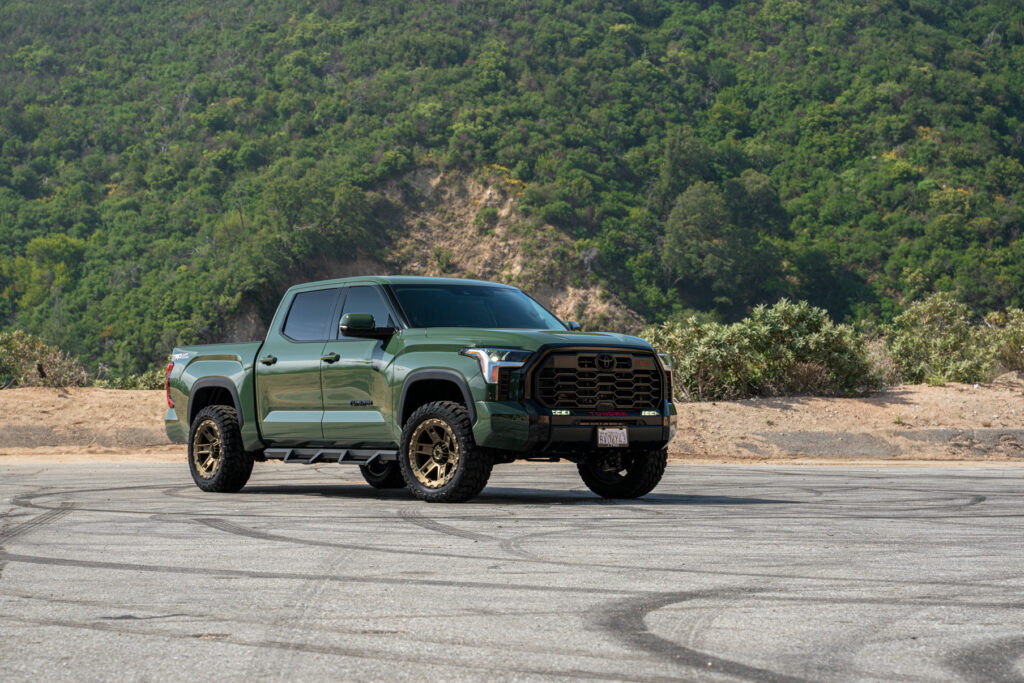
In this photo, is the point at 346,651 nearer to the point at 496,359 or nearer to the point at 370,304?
the point at 496,359

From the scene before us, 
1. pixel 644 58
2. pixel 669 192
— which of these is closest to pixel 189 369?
pixel 669 192

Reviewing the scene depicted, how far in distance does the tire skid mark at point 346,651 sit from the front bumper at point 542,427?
5.12 m

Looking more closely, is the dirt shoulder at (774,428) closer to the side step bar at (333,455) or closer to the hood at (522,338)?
the side step bar at (333,455)

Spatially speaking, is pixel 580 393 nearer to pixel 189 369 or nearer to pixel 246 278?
pixel 189 369

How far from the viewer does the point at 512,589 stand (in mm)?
6758

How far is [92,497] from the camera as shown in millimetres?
12711

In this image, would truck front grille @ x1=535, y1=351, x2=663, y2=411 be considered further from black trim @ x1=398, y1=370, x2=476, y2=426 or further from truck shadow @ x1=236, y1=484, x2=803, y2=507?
truck shadow @ x1=236, y1=484, x2=803, y2=507

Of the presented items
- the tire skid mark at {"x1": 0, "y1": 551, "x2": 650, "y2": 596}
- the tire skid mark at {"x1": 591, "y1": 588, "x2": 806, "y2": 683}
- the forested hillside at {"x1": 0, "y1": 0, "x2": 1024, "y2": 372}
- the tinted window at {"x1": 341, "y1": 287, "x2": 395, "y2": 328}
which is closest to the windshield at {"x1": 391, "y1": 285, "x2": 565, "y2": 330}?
the tinted window at {"x1": 341, "y1": 287, "x2": 395, "y2": 328}

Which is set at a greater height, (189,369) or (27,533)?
(189,369)

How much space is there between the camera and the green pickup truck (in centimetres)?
1089

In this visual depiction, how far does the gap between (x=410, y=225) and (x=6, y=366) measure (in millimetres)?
63230

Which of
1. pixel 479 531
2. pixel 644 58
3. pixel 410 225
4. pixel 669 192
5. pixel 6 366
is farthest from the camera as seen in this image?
pixel 644 58

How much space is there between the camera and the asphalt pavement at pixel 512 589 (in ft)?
16.8

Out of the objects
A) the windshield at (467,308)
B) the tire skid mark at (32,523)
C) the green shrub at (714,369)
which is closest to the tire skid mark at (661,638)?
the tire skid mark at (32,523)
